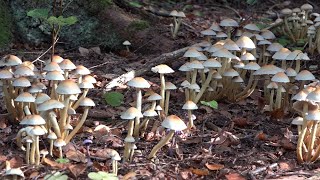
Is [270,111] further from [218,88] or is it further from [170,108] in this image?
[170,108]

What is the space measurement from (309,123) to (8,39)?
5.04m

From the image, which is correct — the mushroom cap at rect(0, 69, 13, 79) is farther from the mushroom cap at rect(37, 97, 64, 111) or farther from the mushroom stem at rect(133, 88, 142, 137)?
the mushroom stem at rect(133, 88, 142, 137)

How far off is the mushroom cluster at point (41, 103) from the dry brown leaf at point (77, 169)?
25 centimetres

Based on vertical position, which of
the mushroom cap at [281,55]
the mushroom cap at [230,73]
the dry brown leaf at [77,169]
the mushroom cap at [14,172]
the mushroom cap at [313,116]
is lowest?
the dry brown leaf at [77,169]

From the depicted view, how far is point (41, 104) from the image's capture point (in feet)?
13.2

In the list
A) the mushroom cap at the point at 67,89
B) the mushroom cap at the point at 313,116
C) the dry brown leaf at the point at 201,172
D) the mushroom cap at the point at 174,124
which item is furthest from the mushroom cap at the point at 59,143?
the mushroom cap at the point at 313,116

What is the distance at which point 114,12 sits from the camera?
25.8ft

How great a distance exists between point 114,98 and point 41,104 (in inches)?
61.7

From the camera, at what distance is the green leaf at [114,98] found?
5477mm

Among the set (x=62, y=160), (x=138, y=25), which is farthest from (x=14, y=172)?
(x=138, y=25)

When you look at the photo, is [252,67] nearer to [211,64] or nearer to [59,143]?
[211,64]

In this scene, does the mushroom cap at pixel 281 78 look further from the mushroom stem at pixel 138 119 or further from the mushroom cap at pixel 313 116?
the mushroom stem at pixel 138 119

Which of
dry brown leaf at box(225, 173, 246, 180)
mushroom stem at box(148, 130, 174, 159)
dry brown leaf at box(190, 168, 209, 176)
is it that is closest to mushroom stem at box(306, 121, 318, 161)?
dry brown leaf at box(225, 173, 246, 180)

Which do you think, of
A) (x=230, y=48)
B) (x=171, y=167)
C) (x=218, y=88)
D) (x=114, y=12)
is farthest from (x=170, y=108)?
(x=114, y=12)
